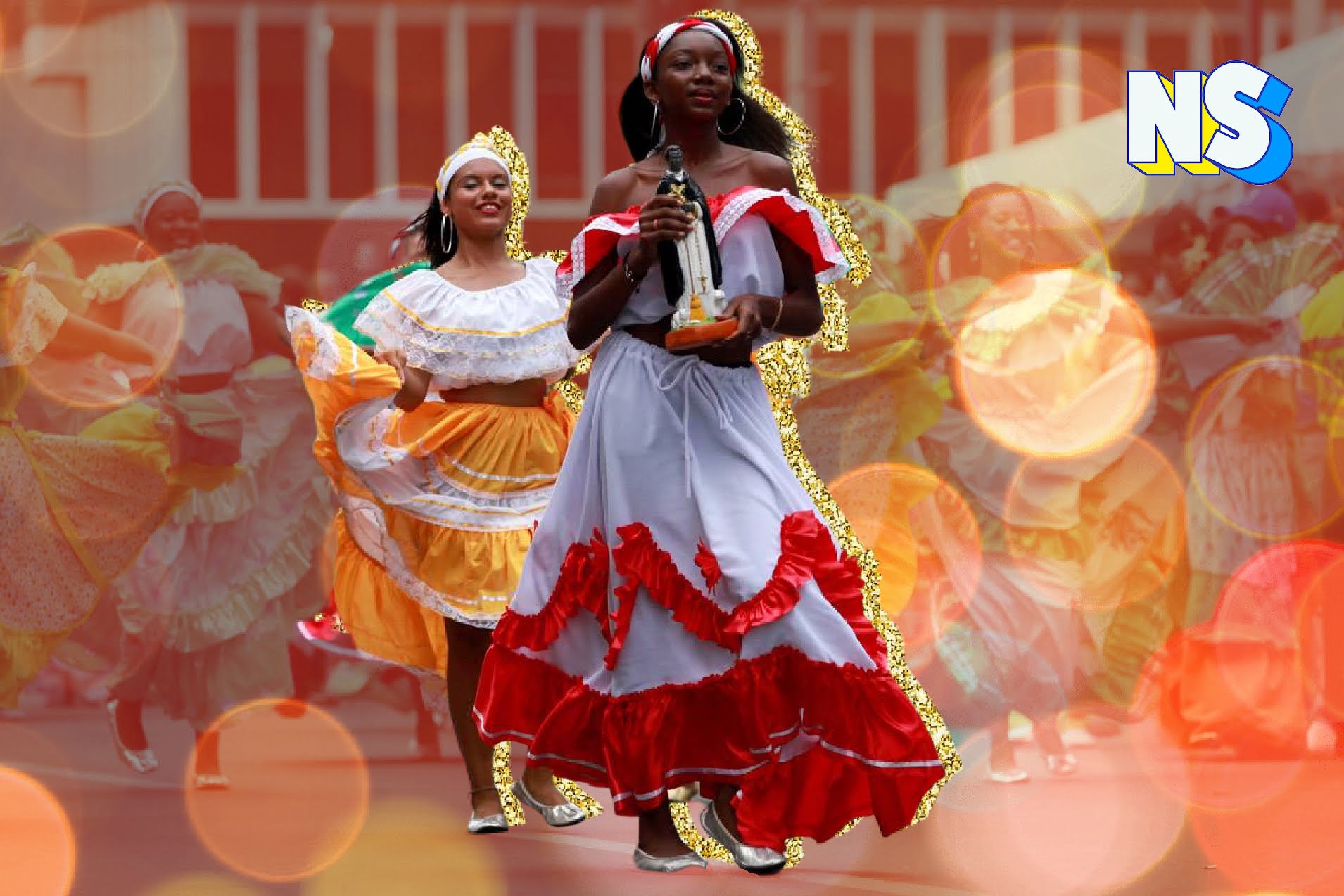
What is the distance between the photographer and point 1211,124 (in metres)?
9.76

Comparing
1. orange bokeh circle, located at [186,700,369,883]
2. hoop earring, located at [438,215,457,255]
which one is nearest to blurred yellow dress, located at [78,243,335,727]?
orange bokeh circle, located at [186,700,369,883]

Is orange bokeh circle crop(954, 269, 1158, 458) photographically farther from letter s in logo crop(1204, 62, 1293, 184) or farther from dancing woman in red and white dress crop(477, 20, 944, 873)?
dancing woman in red and white dress crop(477, 20, 944, 873)

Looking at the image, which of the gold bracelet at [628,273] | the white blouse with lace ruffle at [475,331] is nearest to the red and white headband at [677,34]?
the gold bracelet at [628,273]

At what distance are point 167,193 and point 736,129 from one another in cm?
368

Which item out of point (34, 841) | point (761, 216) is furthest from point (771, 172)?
point (34, 841)

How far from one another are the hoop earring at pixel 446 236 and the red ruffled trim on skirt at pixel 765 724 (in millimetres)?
2148

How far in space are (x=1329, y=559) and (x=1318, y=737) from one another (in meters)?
0.71

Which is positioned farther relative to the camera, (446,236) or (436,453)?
(446,236)

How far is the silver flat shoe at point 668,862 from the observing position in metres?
5.20

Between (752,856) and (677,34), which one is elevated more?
(677,34)

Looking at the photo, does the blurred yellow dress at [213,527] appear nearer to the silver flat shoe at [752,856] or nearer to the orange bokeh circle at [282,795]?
the orange bokeh circle at [282,795]

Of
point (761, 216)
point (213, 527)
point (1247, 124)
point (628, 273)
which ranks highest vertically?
point (1247, 124)

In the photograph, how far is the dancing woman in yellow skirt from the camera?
22.2 ft

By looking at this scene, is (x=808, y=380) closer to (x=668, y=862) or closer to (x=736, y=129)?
(x=736, y=129)
